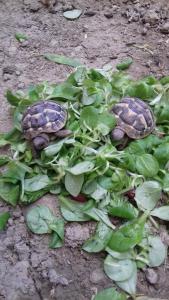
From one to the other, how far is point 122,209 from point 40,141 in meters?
0.47

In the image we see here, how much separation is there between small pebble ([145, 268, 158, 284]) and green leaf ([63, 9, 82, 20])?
5.69 ft

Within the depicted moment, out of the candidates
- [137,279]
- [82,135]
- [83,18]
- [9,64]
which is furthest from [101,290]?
[83,18]

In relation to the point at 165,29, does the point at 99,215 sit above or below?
below

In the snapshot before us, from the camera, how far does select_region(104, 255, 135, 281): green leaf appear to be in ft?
6.03

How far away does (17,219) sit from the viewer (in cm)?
205

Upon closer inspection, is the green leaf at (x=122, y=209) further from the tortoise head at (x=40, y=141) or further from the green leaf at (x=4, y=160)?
the green leaf at (x=4, y=160)

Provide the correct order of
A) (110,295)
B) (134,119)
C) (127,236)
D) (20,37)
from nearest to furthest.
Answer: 1. (110,295)
2. (127,236)
3. (134,119)
4. (20,37)

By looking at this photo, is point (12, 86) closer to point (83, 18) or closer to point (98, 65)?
point (98, 65)

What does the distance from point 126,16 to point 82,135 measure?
120 centimetres

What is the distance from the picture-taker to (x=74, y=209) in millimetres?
2027

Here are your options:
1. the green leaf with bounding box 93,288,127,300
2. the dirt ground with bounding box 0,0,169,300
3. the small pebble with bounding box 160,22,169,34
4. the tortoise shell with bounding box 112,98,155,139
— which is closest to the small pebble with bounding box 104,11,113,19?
the dirt ground with bounding box 0,0,169,300

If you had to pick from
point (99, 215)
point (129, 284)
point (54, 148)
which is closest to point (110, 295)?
point (129, 284)

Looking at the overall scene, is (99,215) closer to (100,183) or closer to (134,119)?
(100,183)

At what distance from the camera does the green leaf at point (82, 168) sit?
202 centimetres
